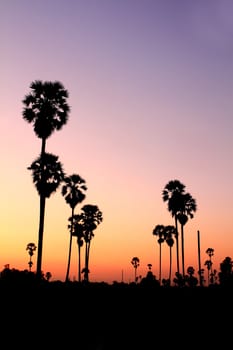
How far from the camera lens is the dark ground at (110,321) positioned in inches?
674

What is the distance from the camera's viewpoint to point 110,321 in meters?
21.5

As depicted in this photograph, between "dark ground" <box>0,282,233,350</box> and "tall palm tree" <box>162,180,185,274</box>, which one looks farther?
Answer: "tall palm tree" <box>162,180,185,274</box>

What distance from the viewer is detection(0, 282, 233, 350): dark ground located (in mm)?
17125

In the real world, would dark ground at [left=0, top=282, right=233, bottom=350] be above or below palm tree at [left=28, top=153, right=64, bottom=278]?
below

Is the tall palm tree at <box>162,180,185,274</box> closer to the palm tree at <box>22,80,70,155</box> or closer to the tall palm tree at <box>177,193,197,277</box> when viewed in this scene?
the tall palm tree at <box>177,193,197,277</box>

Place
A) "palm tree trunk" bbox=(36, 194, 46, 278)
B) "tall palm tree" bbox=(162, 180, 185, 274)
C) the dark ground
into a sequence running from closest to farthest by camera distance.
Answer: the dark ground → "palm tree trunk" bbox=(36, 194, 46, 278) → "tall palm tree" bbox=(162, 180, 185, 274)

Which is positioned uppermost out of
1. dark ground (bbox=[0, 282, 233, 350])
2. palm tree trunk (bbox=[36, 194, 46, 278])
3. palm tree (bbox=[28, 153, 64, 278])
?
palm tree (bbox=[28, 153, 64, 278])

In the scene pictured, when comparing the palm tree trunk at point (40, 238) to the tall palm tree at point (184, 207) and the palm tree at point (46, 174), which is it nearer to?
the palm tree at point (46, 174)

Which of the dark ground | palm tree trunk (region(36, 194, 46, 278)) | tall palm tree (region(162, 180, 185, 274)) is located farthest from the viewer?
tall palm tree (region(162, 180, 185, 274))

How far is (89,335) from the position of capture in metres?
18.5

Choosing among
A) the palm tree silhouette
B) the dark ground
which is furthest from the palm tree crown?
the dark ground

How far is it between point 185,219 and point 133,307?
4079cm

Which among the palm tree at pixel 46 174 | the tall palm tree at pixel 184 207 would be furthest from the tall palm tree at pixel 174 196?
the palm tree at pixel 46 174

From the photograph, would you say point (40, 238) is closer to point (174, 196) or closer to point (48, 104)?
point (48, 104)
